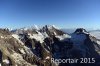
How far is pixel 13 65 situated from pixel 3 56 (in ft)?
29.9

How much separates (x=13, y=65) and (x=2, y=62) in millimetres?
10519

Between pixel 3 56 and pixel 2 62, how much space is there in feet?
31.8

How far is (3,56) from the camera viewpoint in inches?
7859

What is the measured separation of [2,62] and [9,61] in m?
9.02

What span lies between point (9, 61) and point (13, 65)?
3801 millimetres

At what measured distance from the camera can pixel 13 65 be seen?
199 metres

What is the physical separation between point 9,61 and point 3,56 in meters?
5.34

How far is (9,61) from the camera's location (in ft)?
652
